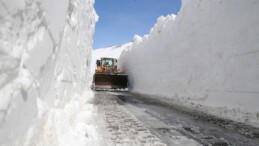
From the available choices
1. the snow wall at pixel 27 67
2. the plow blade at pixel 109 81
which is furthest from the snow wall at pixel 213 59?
the plow blade at pixel 109 81

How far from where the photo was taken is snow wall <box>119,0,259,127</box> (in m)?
7.64

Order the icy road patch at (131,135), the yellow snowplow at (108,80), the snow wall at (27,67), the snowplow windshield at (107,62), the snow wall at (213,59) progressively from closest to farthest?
1. the snow wall at (27,67)
2. the icy road patch at (131,135)
3. the snow wall at (213,59)
4. the yellow snowplow at (108,80)
5. the snowplow windshield at (107,62)

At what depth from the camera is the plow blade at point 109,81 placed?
22.0 metres

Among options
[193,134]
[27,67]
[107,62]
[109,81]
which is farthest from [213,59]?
[107,62]

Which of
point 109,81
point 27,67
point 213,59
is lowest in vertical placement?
point 27,67

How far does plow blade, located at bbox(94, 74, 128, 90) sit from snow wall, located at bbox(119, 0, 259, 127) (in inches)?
248

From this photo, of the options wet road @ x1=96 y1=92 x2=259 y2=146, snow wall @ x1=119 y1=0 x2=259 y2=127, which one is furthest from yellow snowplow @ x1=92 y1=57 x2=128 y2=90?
wet road @ x1=96 y1=92 x2=259 y2=146

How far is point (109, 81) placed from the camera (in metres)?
22.5

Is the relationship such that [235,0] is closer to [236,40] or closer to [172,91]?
[236,40]

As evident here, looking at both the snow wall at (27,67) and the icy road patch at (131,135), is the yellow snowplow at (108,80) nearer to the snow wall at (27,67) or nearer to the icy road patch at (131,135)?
the icy road patch at (131,135)

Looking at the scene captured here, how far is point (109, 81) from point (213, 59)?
13609 mm

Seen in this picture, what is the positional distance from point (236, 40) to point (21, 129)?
7.90m

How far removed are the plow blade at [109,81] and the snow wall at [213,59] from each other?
20.6 feet

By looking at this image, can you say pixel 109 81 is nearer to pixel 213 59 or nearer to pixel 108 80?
pixel 108 80
